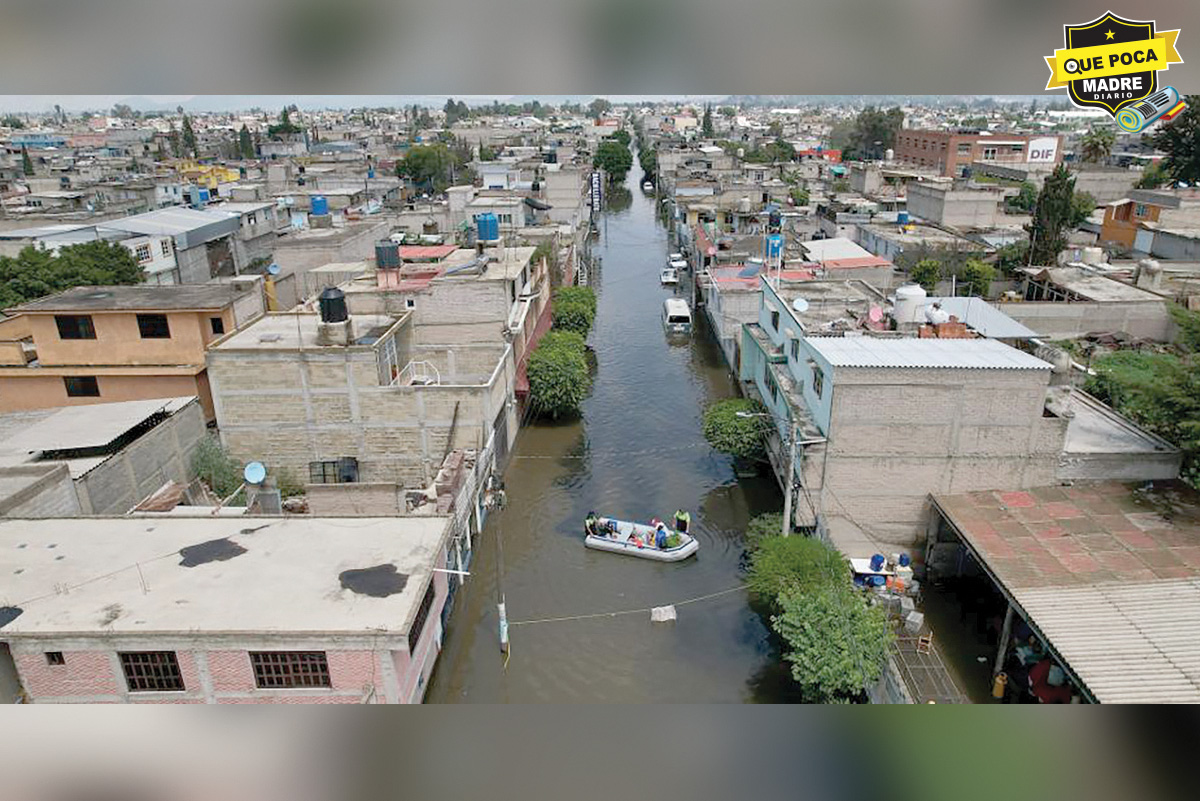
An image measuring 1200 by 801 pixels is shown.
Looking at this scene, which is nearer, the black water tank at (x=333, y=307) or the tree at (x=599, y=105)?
the tree at (x=599, y=105)

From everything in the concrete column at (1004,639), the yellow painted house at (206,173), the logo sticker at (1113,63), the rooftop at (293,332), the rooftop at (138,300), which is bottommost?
the concrete column at (1004,639)

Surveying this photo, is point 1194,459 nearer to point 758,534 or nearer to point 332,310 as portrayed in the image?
point 758,534

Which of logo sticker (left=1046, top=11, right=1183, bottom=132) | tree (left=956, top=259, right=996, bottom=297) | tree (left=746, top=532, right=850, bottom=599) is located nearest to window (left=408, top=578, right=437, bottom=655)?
tree (left=746, top=532, right=850, bottom=599)

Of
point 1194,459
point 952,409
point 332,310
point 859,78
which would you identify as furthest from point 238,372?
point 1194,459

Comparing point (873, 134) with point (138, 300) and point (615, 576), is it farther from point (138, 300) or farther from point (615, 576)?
point (138, 300)

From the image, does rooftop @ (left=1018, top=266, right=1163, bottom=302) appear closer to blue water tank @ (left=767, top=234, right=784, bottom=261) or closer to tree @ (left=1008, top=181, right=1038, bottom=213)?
blue water tank @ (left=767, top=234, right=784, bottom=261)

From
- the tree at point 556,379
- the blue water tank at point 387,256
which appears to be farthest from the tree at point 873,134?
the blue water tank at point 387,256

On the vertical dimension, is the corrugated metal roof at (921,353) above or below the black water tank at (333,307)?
below

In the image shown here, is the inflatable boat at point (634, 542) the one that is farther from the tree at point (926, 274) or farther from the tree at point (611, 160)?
the tree at point (611, 160)
